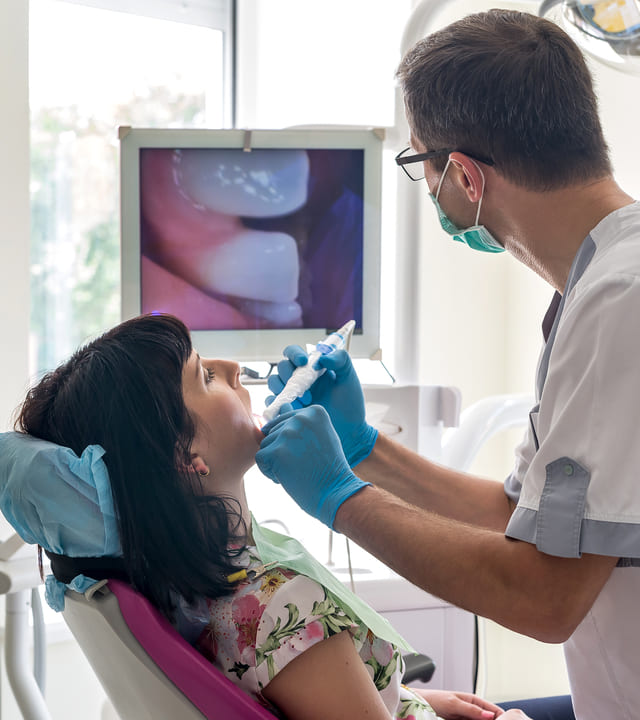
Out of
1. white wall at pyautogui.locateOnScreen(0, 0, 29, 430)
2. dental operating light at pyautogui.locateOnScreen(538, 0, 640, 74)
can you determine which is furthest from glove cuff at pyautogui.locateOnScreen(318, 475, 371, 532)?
white wall at pyautogui.locateOnScreen(0, 0, 29, 430)

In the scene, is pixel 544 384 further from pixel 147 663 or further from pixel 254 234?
pixel 254 234

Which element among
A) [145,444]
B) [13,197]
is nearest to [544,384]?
[145,444]

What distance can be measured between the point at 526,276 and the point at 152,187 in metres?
1.65

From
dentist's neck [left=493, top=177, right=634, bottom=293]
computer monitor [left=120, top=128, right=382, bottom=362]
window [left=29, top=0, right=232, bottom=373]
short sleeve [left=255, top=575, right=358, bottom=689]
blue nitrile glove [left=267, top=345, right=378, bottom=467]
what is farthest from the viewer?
window [left=29, top=0, right=232, bottom=373]

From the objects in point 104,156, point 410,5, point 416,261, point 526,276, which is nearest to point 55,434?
point 416,261

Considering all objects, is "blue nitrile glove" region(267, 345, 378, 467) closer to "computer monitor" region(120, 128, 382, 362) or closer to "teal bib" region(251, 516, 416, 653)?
"teal bib" region(251, 516, 416, 653)

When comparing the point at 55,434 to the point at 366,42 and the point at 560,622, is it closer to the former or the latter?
the point at 560,622

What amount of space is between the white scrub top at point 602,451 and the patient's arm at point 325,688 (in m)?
0.27

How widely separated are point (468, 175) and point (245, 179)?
0.73 metres

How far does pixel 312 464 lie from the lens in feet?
3.83

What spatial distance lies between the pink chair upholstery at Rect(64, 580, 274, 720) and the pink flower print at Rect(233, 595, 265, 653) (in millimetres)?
100

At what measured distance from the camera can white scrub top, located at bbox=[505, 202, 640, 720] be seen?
0.92 meters

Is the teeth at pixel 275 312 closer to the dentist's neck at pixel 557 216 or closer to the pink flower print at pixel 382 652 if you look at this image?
the dentist's neck at pixel 557 216

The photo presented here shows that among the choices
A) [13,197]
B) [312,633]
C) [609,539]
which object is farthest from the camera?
[13,197]
